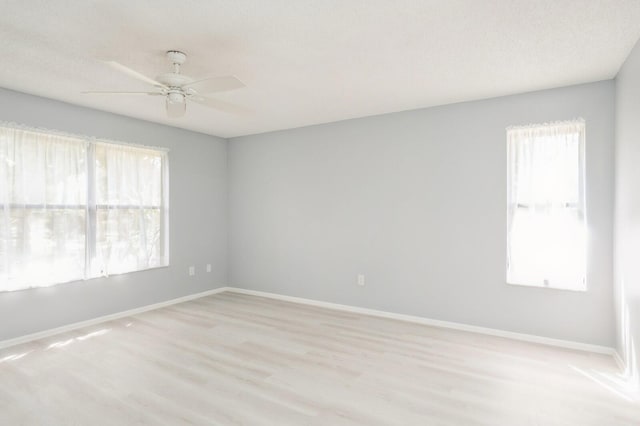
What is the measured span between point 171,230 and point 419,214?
3.38 m

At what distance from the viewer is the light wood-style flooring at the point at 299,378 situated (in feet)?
7.33

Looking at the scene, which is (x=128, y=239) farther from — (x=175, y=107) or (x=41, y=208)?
(x=175, y=107)

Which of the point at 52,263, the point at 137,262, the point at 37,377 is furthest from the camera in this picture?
the point at 137,262

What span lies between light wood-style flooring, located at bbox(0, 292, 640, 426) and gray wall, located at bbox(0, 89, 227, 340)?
33 cm

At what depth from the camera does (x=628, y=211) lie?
8.99 feet

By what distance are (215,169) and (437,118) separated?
3.46 metres

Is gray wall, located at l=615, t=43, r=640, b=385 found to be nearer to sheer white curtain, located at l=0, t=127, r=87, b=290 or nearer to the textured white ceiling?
the textured white ceiling

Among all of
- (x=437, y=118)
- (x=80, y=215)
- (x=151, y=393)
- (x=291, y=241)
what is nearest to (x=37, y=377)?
(x=151, y=393)

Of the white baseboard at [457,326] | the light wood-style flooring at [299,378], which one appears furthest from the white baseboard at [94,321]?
the white baseboard at [457,326]

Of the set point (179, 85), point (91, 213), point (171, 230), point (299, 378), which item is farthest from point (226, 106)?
point (299, 378)

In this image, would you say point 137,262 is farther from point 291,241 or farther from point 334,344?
point 334,344

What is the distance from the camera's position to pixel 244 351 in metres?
3.27

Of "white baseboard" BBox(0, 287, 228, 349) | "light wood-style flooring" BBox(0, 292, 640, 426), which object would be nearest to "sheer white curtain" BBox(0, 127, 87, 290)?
"white baseboard" BBox(0, 287, 228, 349)

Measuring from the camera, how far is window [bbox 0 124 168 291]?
345cm
